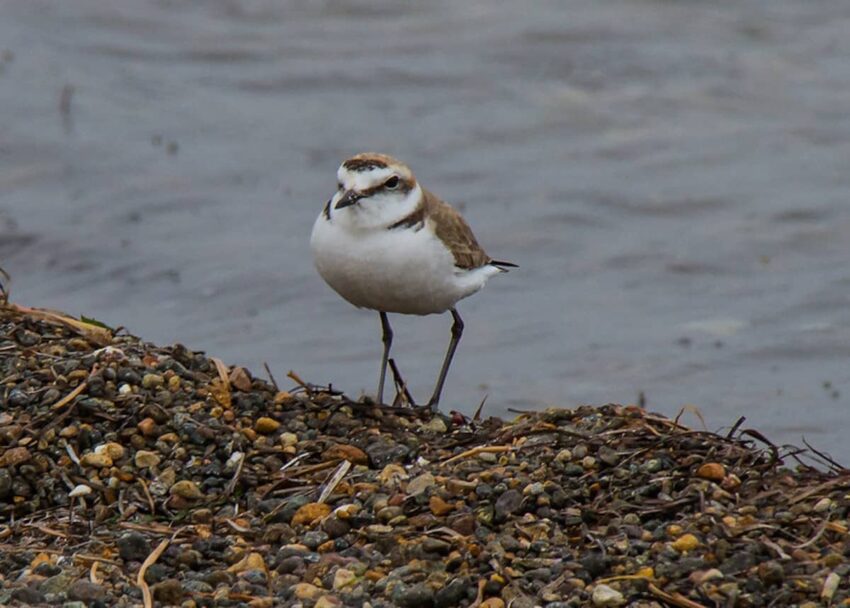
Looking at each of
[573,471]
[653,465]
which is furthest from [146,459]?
[653,465]

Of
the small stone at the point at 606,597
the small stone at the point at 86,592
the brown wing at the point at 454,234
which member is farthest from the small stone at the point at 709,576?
the brown wing at the point at 454,234

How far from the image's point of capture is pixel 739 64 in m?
14.6

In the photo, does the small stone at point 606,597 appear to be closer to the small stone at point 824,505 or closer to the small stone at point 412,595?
the small stone at point 412,595

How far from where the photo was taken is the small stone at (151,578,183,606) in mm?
4672

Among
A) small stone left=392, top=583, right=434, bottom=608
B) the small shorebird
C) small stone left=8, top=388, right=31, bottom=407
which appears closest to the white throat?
the small shorebird

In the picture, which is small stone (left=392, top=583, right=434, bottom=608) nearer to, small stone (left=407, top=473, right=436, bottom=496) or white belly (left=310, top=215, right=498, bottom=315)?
small stone (left=407, top=473, right=436, bottom=496)

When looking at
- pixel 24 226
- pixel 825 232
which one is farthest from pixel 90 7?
pixel 825 232

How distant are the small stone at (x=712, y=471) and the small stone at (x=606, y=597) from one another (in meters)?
0.81

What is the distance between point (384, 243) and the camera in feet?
21.4

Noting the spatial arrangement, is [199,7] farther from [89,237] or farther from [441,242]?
[441,242]

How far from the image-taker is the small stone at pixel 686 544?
475cm

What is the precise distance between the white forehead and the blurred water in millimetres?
2959

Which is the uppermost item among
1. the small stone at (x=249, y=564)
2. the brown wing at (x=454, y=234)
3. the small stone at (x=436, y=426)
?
the brown wing at (x=454, y=234)

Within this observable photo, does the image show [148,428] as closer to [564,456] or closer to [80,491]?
[80,491]
